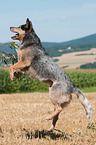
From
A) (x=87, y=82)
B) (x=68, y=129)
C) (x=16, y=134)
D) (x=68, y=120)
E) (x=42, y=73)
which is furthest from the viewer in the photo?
(x=87, y=82)

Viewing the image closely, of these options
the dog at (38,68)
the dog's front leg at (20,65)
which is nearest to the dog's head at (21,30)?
the dog at (38,68)

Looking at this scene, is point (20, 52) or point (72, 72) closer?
point (20, 52)

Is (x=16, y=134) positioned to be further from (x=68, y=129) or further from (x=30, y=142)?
(x=68, y=129)

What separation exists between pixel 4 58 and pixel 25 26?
146cm

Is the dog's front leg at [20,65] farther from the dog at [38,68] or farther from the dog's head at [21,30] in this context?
the dog's head at [21,30]

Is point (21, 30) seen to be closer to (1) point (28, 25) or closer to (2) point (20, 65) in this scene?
(1) point (28, 25)

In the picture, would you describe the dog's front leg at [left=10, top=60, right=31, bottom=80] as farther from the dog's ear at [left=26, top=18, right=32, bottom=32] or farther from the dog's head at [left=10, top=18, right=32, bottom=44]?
the dog's ear at [left=26, top=18, right=32, bottom=32]

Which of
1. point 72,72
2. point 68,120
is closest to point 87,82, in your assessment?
point 72,72

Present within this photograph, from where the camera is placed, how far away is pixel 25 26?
4016 millimetres

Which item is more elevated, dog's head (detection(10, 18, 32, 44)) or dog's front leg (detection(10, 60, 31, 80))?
dog's head (detection(10, 18, 32, 44))

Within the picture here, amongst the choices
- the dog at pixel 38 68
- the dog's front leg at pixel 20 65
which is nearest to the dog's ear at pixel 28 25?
the dog at pixel 38 68

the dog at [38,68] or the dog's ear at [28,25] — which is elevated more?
the dog's ear at [28,25]

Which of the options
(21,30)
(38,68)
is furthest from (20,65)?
(21,30)

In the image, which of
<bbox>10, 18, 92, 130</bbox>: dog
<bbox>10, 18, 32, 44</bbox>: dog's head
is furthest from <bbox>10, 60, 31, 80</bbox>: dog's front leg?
<bbox>10, 18, 32, 44</bbox>: dog's head
